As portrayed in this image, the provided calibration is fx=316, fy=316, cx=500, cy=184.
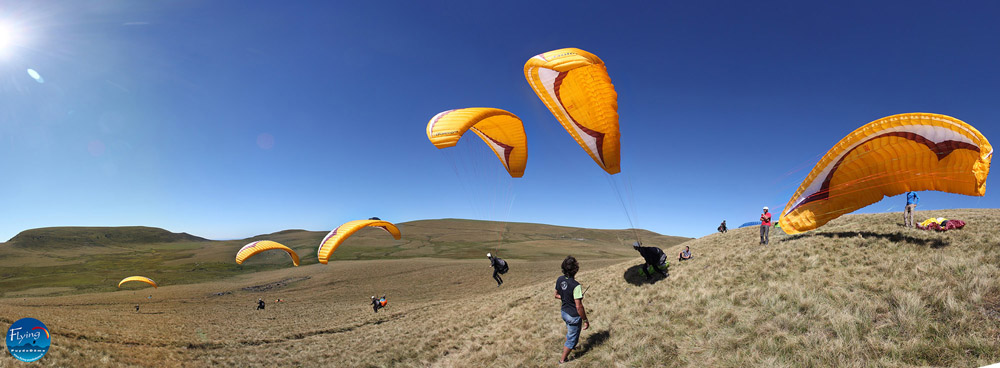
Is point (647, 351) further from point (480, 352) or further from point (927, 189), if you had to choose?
point (927, 189)

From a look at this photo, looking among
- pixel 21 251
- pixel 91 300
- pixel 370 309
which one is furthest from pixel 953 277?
pixel 21 251

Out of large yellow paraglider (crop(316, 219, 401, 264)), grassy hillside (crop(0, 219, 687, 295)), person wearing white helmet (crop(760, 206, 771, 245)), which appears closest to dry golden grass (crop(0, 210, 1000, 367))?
person wearing white helmet (crop(760, 206, 771, 245))

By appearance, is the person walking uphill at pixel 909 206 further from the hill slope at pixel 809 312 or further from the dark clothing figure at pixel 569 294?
the dark clothing figure at pixel 569 294

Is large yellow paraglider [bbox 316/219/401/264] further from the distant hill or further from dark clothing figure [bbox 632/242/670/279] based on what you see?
the distant hill

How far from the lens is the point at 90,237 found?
157m

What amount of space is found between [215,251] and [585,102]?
453 feet

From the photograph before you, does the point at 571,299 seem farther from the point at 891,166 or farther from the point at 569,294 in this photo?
the point at 891,166

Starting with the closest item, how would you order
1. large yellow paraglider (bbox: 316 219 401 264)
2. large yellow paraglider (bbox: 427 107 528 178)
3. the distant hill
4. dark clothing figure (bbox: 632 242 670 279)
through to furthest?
large yellow paraglider (bbox: 427 107 528 178) < dark clothing figure (bbox: 632 242 670 279) < large yellow paraglider (bbox: 316 219 401 264) < the distant hill

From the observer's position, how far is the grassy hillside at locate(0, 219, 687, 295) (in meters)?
66.2

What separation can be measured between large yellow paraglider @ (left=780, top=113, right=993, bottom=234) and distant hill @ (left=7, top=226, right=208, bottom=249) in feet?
777

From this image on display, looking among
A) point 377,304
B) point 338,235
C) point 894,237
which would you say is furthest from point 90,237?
point 894,237

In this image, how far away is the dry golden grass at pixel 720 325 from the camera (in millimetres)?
4805

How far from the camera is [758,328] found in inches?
233

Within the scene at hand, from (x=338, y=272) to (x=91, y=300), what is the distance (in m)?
26.4
